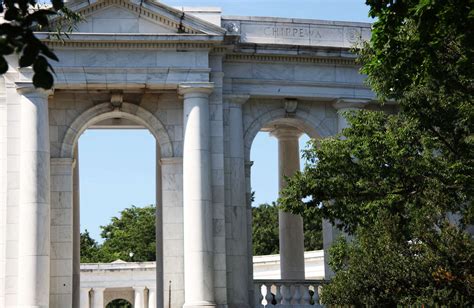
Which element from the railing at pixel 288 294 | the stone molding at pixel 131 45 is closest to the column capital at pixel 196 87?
the stone molding at pixel 131 45

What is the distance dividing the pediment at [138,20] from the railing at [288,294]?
14.7 meters

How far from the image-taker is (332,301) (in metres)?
44.2

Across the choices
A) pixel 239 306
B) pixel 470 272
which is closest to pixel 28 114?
pixel 239 306

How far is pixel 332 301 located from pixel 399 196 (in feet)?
19.6

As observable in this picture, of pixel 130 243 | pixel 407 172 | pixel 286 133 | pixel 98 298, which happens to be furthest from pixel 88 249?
pixel 407 172

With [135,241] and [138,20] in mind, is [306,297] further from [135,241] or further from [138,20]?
[135,241]

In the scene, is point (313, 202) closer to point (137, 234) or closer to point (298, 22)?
point (298, 22)

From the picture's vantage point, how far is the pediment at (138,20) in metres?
57.0

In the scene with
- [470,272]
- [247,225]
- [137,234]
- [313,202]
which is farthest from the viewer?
[137,234]

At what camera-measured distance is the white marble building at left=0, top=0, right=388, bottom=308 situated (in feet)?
182

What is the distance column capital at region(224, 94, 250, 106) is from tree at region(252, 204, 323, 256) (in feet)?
223

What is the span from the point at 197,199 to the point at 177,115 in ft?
19.2

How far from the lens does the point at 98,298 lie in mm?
108938

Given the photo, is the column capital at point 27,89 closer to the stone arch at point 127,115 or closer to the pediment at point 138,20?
the stone arch at point 127,115
